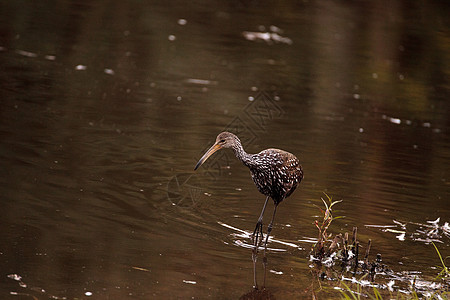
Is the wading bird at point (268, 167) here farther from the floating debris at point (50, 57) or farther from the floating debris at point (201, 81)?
the floating debris at point (50, 57)

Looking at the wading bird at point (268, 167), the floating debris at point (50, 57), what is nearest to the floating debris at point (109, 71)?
the floating debris at point (50, 57)

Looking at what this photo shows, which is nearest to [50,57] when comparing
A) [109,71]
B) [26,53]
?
[26,53]

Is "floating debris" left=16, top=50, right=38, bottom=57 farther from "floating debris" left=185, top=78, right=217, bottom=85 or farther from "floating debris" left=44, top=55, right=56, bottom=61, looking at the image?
"floating debris" left=185, top=78, right=217, bottom=85

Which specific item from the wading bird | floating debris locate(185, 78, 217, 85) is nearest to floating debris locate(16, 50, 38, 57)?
floating debris locate(185, 78, 217, 85)

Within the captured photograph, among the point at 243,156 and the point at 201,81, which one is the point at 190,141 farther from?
the point at 201,81

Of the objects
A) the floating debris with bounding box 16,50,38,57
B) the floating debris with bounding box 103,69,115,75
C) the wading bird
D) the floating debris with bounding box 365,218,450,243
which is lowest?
the floating debris with bounding box 16,50,38,57

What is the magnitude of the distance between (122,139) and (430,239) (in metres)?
5.03

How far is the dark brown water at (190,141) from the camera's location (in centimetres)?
803

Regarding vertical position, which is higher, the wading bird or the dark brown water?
the wading bird

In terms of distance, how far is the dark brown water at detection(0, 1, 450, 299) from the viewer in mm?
8031

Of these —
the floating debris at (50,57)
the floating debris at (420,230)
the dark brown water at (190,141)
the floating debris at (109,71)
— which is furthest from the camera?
the floating debris at (50,57)

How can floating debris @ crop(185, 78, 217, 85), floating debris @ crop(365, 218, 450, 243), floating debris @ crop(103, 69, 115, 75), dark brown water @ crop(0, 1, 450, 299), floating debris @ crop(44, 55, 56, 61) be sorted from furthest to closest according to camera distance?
floating debris @ crop(44, 55, 56, 61)
floating debris @ crop(185, 78, 217, 85)
floating debris @ crop(103, 69, 115, 75)
floating debris @ crop(365, 218, 450, 243)
dark brown water @ crop(0, 1, 450, 299)

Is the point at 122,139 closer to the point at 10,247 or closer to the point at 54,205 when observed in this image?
the point at 54,205

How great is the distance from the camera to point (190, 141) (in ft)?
42.1
